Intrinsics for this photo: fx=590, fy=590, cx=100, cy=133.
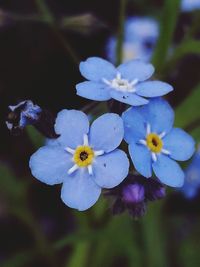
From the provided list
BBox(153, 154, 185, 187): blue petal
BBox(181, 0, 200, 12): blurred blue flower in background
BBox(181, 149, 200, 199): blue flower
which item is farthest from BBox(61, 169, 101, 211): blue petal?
BBox(181, 0, 200, 12): blurred blue flower in background

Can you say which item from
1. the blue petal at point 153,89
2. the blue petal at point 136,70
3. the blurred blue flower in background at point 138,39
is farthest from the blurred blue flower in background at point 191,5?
the blue petal at point 153,89

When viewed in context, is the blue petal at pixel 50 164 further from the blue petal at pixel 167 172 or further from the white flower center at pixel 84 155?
the blue petal at pixel 167 172

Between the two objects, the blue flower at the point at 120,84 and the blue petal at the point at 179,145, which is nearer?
the blue flower at the point at 120,84

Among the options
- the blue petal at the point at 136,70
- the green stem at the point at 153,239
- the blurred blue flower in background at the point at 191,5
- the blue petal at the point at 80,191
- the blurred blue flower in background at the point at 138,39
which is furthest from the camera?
the blurred blue flower in background at the point at 138,39

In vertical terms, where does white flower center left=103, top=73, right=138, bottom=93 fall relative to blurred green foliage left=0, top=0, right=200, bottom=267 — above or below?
above

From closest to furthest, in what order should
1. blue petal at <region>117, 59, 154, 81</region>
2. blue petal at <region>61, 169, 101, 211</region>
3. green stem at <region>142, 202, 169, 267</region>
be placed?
blue petal at <region>61, 169, 101, 211</region> → blue petal at <region>117, 59, 154, 81</region> → green stem at <region>142, 202, 169, 267</region>

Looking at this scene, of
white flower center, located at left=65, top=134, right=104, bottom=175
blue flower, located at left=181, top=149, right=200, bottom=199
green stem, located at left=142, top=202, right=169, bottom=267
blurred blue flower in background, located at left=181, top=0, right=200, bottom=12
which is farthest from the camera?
blurred blue flower in background, located at left=181, top=0, right=200, bottom=12

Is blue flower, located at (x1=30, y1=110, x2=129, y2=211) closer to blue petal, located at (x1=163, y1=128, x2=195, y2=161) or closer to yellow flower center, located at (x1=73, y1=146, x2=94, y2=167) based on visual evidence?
yellow flower center, located at (x1=73, y1=146, x2=94, y2=167)
